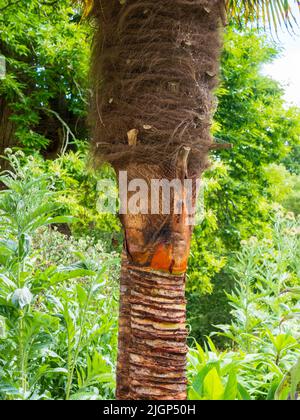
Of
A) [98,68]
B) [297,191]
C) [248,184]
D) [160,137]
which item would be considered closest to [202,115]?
[160,137]

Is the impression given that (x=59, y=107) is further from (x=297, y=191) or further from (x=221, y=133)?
(x=297, y=191)

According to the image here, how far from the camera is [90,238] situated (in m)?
5.84

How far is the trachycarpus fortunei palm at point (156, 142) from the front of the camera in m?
1.76

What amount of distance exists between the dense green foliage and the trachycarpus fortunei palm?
23 cm

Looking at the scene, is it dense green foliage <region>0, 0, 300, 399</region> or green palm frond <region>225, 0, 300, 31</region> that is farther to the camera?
green palm frond <region>225, 0, 300, 31</region>

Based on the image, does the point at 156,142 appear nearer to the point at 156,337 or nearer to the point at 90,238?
the point at 156,337

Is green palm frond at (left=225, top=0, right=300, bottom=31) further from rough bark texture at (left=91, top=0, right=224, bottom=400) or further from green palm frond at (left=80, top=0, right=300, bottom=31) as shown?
rough bark texture at (left=91, top=0, right=224, bottom=400)

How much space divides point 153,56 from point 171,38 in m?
0.09

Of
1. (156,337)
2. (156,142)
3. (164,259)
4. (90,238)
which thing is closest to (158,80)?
(156,142)

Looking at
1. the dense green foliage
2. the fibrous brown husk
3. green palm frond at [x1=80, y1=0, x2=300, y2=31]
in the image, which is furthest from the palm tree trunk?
green palm frond at [x1=80, y1=0, x2=300, y2=31]

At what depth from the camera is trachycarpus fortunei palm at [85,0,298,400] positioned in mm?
1756

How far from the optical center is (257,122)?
8203mm

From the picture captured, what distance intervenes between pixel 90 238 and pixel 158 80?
13.6 feet

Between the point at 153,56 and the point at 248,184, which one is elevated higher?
the point at 248,184
